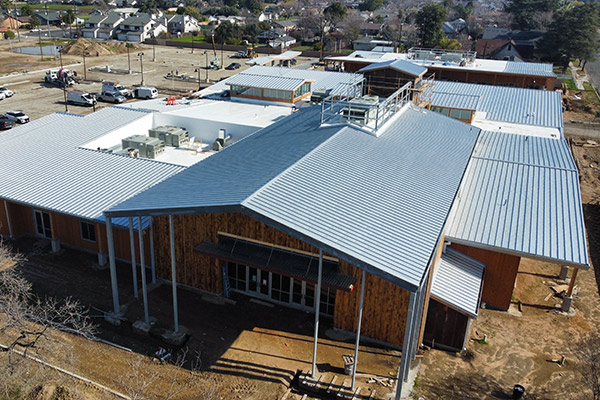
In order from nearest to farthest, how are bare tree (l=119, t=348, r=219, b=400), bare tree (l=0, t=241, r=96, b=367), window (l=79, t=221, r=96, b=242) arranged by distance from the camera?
bare tree (l=0, t=241, r=96, b=367) → bare tree (l=119, t=348, r=219, b=400) → window (l=79, t=221, r=96, b=242)

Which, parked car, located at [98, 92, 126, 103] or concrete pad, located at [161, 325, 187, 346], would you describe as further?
parked car, located at [98, 92, 126, 103]

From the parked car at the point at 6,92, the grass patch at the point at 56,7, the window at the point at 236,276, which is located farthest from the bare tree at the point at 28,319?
the grass patch at the point at 56,7

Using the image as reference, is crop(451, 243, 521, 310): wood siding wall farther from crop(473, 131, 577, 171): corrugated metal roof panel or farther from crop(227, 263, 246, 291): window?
crop(227, 263, 246, 291): window

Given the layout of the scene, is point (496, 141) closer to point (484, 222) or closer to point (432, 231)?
point (484, 222)

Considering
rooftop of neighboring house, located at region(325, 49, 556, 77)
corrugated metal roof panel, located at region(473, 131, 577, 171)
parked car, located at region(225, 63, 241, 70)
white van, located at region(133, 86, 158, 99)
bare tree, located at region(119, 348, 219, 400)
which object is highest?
rooftop of neighboring house, located at region(325, 49, 556, 77)

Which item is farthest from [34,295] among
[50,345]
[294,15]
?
[294,15]

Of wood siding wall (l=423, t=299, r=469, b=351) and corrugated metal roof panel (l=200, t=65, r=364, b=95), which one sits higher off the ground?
corrugated metal roof panel (l=200, t=65, r=364, b=95)

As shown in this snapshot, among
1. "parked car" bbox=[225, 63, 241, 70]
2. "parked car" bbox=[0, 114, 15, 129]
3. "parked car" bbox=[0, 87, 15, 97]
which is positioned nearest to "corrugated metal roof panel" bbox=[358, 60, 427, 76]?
"parked car" bbox=[0, 114, 15, 129]

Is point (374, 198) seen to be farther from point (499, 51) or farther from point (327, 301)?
point (499, 51)
